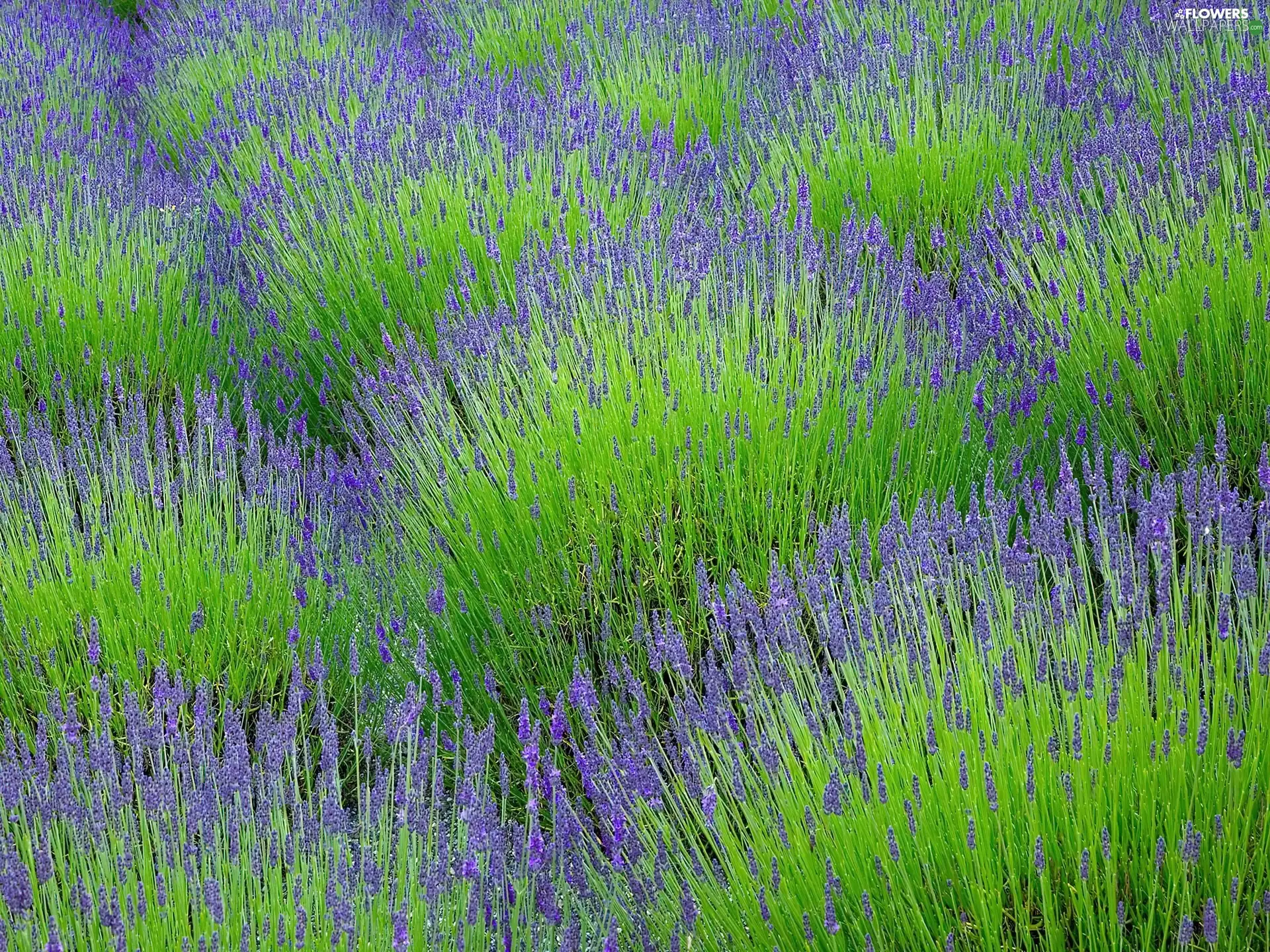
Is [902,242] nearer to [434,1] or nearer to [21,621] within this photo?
[21,621]

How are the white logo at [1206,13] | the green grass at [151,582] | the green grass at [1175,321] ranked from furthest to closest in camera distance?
the white logo at [1206,13] < the green grass at [1175,321] < the green grass at [151,582]

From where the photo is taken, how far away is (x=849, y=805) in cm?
155

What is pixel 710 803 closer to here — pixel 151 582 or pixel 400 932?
pixel 400 932

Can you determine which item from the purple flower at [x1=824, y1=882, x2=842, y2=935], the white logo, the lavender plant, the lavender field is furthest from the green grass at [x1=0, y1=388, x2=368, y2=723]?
the white logo

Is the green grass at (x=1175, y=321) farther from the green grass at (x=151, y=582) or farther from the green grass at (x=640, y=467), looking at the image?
the green grass at (x=151, y=582)

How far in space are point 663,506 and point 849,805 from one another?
914 millimetres

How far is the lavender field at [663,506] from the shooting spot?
148cm

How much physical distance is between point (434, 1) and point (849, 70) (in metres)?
3.16

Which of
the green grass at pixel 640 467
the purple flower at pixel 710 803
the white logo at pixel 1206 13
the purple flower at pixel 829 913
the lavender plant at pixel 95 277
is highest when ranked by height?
the white logo at pixel 1206 13

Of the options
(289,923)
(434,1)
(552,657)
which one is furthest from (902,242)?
(434,1)

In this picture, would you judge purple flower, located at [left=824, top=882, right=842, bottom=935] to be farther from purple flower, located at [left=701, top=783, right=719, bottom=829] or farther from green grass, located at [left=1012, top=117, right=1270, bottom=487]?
green grass, located at [left=1012, top=117, right=1270, bottom=487]

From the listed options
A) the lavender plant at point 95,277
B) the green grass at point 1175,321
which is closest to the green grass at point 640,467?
the green grass at point 1175,321

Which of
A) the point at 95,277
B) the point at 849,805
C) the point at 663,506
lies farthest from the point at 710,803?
the point at 95,277

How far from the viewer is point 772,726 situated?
1.65 metres
